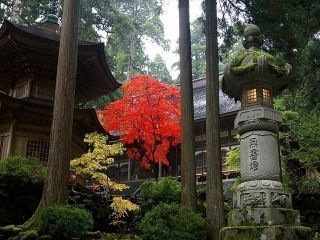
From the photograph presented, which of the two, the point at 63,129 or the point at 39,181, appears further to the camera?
the point at 39,181

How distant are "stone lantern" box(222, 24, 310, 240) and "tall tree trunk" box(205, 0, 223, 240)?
1726 millimetres

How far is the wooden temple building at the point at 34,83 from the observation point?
14258mm

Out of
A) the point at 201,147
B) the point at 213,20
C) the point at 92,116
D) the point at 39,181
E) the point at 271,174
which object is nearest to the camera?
the point at 271,174

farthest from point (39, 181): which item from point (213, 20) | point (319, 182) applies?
point (319, 182)

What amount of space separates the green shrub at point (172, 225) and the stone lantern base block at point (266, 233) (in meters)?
1.53

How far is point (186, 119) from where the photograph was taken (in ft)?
36.1

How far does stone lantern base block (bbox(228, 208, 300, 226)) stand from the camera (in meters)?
7.09

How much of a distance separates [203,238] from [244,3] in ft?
26.4

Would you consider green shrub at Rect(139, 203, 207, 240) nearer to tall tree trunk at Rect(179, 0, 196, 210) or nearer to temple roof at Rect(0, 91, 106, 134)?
tall tree trunk at Rect(179, 0, 196, 210)

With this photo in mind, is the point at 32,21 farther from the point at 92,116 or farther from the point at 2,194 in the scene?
the point at 2,194

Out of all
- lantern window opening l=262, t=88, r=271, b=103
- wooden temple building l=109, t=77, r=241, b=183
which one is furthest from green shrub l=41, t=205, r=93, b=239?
wooden temple building l=109, t=77, r=241, b=183

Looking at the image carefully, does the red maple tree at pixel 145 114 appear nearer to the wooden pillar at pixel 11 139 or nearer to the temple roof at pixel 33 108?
the temple roof at pixel 33 108

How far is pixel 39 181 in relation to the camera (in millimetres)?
12102

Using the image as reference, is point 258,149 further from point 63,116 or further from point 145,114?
point 145,114
